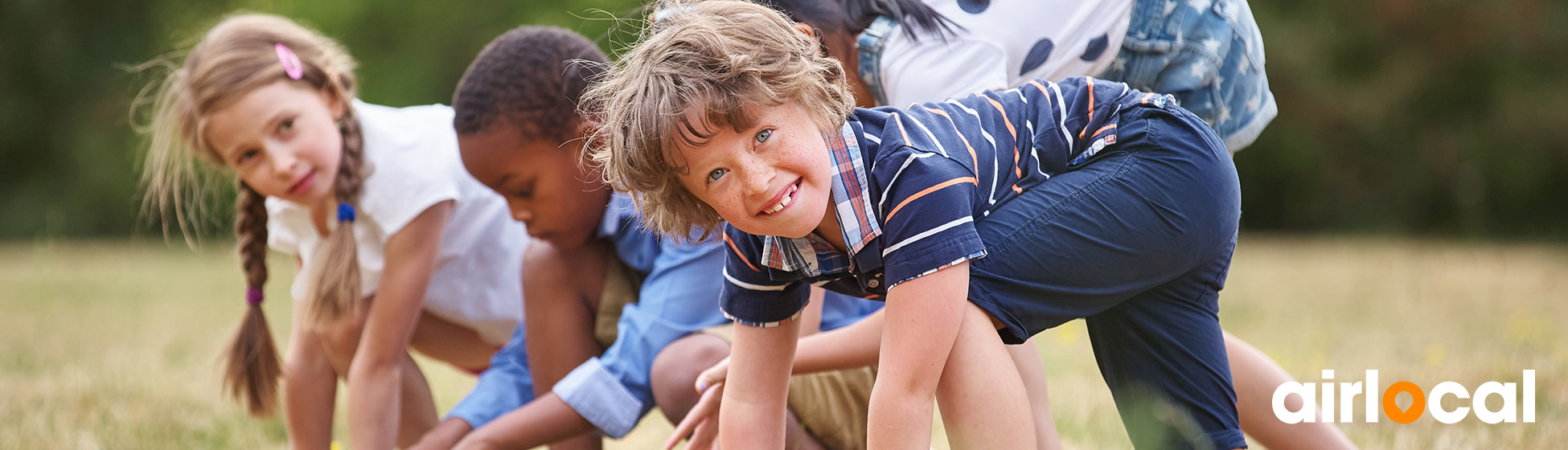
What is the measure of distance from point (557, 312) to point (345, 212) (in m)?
0.53

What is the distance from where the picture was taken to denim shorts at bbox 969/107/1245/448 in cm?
155

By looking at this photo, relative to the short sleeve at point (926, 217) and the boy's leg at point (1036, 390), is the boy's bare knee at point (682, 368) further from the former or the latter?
the short sleeve at point (926, 217)

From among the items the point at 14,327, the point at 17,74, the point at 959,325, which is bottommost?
the point at 17,74

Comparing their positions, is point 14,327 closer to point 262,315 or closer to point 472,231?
point 262,315

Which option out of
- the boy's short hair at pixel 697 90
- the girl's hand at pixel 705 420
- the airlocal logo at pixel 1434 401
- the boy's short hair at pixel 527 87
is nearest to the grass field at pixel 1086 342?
the airlocal logo at pixel 1434 401

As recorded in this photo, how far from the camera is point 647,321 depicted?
2.34 metres

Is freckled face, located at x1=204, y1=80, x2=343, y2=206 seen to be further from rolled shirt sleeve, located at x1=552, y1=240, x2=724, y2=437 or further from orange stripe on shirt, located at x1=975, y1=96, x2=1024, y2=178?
orange stripe on shirt, located at x1=975, y1=96, x2=1024, y2=178

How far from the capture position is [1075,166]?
65.6 inches

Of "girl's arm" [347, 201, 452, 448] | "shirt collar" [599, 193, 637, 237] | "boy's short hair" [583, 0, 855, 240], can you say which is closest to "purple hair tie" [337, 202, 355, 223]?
"girl's arm" [347, 201, 452, 448]

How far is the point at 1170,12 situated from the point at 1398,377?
1.88m

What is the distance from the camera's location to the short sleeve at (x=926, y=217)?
1.43m

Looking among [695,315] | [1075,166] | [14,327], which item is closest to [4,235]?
[14,327]

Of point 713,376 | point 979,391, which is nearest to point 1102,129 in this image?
point 979,391

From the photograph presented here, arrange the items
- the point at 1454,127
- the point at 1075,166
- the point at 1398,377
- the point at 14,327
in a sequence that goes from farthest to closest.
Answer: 1. the point at 1454,127
2. the point at 14,327
3. the point at 1398,377
4. the point at 1075,166
